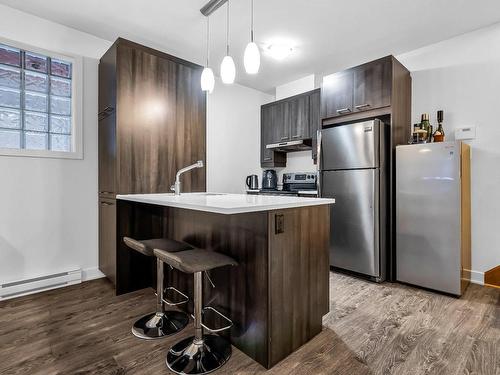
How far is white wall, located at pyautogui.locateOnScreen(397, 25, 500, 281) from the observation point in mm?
2727

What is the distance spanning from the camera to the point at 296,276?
165 cm

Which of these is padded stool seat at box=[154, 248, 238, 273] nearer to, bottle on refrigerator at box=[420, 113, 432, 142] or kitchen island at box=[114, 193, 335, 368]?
kitchen island at box=[114, 193, 335, 368]

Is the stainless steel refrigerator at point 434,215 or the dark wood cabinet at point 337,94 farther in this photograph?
the dark wood cabinet at point 337,94

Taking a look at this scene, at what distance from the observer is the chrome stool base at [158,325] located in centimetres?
182

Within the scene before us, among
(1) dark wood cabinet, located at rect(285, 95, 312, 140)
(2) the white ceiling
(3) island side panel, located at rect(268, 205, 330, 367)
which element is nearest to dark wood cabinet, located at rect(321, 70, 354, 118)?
(2) the white ceiling

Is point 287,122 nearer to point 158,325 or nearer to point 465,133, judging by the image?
point 465,133

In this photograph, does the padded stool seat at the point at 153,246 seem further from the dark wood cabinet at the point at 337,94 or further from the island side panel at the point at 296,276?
the dark wood cabinet at the point at 337,94

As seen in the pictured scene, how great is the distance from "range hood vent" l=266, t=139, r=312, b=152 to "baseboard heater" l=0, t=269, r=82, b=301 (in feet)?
9.75

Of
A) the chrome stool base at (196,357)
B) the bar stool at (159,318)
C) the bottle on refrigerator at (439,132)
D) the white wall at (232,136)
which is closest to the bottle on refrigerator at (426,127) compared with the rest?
the bottle on refrigerator at (439,132)

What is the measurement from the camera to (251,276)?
1.59 metres

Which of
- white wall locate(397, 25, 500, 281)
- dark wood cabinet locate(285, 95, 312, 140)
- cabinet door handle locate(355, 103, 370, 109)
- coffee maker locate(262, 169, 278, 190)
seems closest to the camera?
white wall locate(397, 25, 500, 281)

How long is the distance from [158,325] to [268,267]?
0.98 meters

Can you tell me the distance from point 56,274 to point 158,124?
174 centimetres

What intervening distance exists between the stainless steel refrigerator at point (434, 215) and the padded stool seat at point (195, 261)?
2.03 metres
